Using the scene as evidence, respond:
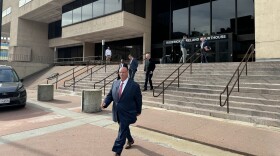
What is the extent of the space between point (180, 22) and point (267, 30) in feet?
30.3

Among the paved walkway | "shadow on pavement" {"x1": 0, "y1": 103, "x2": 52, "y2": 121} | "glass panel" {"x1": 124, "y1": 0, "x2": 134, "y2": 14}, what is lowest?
the paved walkway

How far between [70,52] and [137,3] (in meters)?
15.2

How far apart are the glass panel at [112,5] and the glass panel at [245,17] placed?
931 cm

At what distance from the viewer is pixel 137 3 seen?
818 inches

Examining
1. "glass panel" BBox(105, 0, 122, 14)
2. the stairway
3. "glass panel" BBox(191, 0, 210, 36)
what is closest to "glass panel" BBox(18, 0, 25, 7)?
"glass panel" BBox(105, 0, 122, 14)

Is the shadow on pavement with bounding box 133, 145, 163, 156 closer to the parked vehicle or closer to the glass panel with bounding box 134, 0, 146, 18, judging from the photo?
the parked vehicle

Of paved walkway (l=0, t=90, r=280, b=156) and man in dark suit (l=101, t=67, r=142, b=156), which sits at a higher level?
man in dark suit (l=101, t=67, r=142, b=156)

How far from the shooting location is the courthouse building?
12.6 m

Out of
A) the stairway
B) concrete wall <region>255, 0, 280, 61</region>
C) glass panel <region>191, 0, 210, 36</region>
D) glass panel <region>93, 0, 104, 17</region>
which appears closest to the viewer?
the stairway

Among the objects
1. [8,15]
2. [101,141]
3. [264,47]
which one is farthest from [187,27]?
[8,15]

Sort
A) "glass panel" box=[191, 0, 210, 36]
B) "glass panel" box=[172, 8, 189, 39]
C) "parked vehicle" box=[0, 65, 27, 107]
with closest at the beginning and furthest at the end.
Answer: "parked vehicle" box=[0, 65, 27, 107], "glass panel" box=[191, 0, 210, 36], "glass panel" box=[172, 8, 189, 39]

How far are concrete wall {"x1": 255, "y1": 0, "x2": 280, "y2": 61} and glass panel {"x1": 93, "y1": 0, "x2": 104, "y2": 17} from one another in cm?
1272

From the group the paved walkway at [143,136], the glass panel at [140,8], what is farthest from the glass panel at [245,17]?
the paved walkway at [143,136]

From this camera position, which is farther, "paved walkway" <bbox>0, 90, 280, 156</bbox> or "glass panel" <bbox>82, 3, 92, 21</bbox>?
"glass panel" <bbox>82, 3, 92, 21</bbox>
